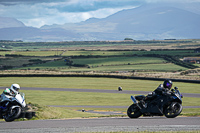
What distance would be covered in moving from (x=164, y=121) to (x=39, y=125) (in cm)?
716

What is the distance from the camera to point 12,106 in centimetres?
2270

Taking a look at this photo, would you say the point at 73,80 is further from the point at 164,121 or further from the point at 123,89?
the point at 164,121

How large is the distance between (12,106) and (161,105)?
9.09 m

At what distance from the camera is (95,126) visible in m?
20.3

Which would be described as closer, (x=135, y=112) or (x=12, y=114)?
(x=12, y=114)

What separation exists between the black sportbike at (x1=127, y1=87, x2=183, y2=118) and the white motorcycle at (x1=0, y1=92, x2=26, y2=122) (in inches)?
280

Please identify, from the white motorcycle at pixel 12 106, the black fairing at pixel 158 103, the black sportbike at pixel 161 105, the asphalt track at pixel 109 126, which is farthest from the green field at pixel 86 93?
the black fairing at pixel 158 103

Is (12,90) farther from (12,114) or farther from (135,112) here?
(135,112)

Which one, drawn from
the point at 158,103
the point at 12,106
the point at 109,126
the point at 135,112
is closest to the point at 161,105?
the point at 158,103

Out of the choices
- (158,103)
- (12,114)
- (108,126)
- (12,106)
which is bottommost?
(108,126)

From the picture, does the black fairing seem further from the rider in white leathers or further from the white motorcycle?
the rider in white leathers

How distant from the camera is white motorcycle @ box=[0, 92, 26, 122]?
22.7 m

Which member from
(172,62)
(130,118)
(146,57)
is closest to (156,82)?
(130,118)

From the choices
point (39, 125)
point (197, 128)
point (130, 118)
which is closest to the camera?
point (197, 128)
